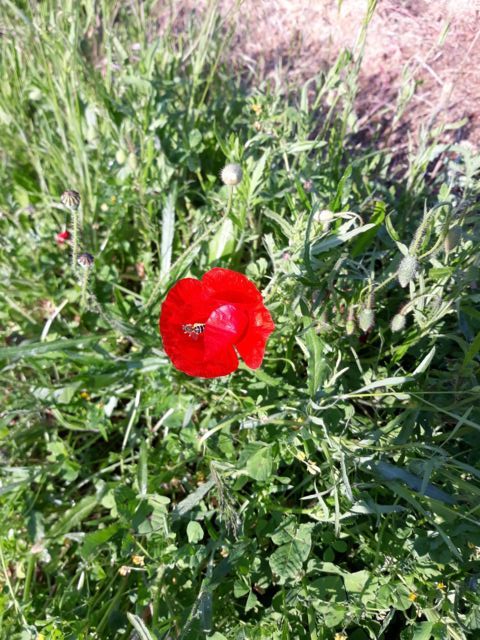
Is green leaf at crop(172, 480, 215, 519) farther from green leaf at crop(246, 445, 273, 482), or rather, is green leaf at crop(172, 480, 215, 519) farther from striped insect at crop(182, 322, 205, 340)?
striped insect at crop(182, 322, 205, 340)

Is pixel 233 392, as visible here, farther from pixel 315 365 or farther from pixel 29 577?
pixel 29 577

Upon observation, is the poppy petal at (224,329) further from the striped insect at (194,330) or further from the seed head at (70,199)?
the seed head at (70,199)

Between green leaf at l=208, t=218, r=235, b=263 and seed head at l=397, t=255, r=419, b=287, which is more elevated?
seed head at l=397, t=255, r=419, b=287

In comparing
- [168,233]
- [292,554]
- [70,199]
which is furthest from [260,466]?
[168,233]

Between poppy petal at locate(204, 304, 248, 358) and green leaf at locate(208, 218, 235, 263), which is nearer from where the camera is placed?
poppy petal at locate(204, 304, 248, 358)

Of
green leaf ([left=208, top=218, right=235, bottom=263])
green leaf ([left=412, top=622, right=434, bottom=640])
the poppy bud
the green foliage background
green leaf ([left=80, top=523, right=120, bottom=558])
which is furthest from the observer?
green leaf ([left=208, top=218, right=235, bottom=263])

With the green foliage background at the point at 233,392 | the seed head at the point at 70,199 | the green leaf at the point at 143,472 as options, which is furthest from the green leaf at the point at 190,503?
the seed head at the point at 70,199

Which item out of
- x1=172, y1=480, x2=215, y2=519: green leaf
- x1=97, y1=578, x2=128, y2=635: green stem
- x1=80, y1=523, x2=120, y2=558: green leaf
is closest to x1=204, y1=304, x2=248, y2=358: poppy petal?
x1=172, y1=480, x2=215, y2=519: green leaf
